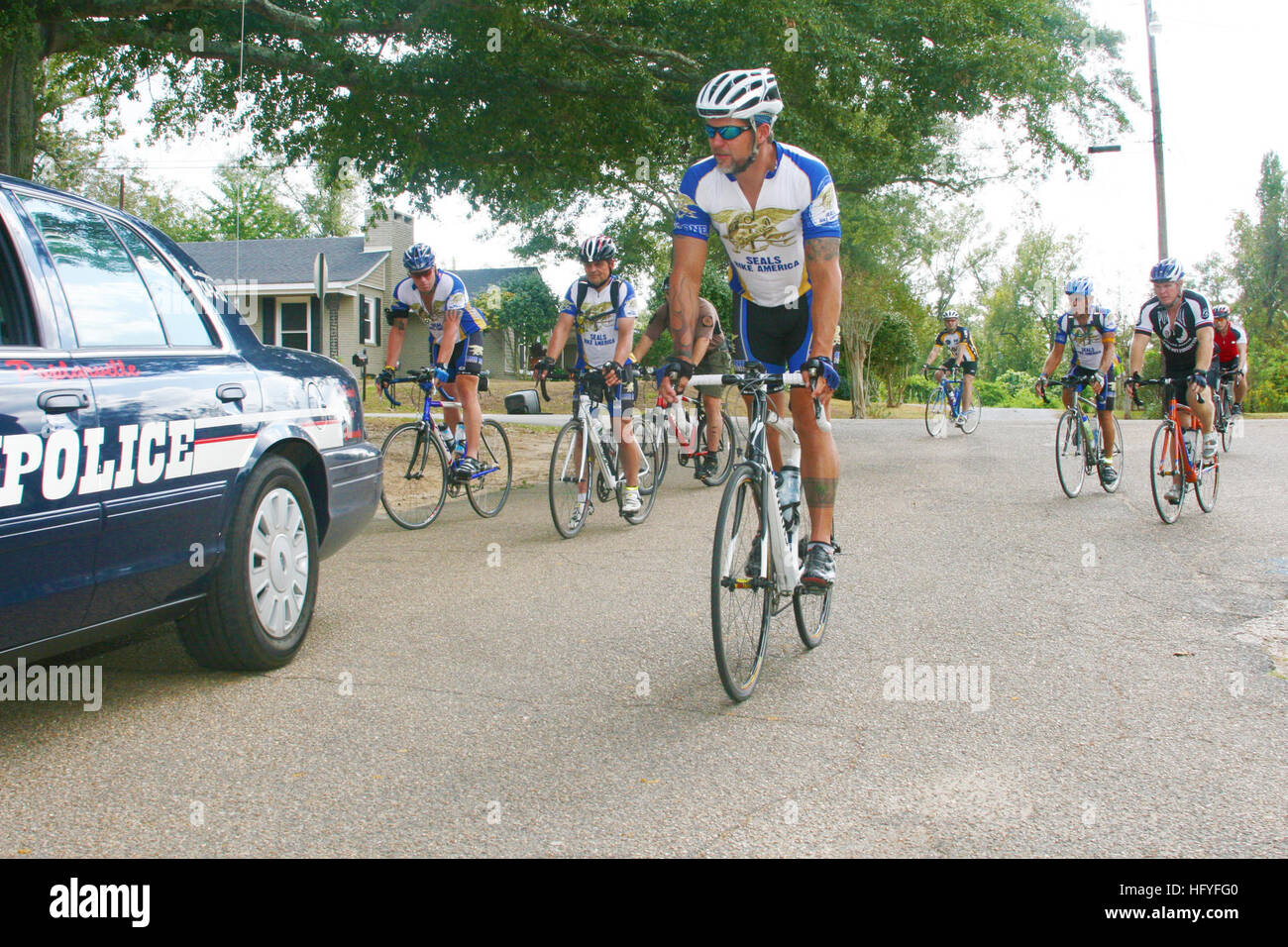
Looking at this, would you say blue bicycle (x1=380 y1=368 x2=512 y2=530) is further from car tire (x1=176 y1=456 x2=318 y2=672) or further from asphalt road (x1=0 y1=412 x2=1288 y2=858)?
car tire (x1=176 y1=456 x2=318 y2=672)

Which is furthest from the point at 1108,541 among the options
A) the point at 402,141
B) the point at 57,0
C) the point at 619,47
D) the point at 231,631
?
the point at 57,0

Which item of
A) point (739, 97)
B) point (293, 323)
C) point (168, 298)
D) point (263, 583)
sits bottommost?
point (263, 583)

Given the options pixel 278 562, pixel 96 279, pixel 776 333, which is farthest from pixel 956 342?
pixel 96 279

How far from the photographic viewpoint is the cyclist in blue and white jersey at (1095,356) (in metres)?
10.7

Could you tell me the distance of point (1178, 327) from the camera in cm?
948

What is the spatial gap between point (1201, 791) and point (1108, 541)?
502 cm

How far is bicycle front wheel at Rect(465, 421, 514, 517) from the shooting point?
9125mm

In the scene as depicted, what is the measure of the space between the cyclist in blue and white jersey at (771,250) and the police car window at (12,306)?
2276 millimetres

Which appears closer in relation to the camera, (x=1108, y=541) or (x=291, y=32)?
(x=1108, y=541)

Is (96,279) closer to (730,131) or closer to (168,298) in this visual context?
(168,298)

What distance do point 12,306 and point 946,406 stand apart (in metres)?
17.0

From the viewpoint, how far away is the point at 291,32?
12469mm
